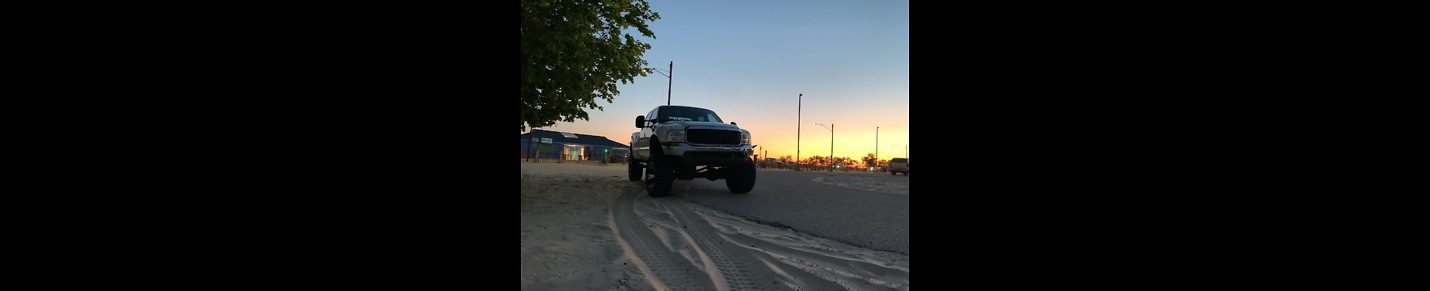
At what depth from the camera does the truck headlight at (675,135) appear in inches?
329

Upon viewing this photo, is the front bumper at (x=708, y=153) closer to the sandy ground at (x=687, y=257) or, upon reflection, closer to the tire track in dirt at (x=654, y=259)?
the sandy ground at (x=687, y=257)

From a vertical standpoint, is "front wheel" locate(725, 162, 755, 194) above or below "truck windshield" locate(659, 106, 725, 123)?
below

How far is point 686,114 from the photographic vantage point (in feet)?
31.6

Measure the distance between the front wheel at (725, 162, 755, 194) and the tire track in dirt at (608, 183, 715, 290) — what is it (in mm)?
3035

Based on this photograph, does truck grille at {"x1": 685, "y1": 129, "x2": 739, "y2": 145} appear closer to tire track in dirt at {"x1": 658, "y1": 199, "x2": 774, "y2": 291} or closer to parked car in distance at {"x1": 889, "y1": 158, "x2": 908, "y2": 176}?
tire track in dirt at {"x1": 658, "y1": 199, "x2": 774, "y2": 291}

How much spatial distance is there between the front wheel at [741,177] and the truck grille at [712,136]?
0.42 m

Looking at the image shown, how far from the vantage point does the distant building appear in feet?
152

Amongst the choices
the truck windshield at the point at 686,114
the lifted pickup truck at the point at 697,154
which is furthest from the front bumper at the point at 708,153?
the truck windshield at the point at 686,114

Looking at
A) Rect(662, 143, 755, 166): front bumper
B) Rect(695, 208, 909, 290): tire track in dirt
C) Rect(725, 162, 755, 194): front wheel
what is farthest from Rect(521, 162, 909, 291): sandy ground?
Rect(725, 162, 755, 194): front wheel

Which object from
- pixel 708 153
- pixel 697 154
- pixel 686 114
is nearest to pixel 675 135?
pixel 697 154
